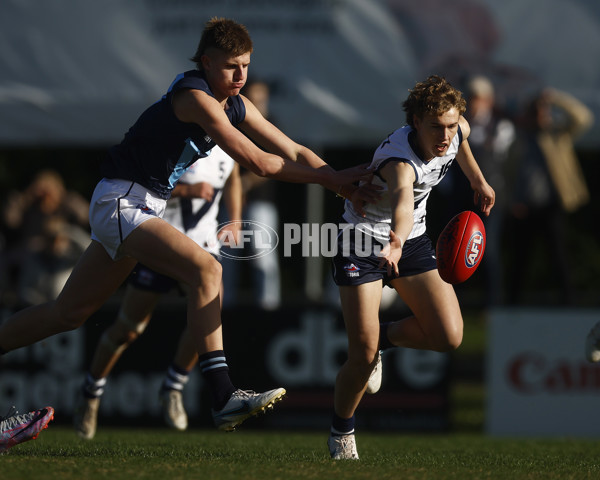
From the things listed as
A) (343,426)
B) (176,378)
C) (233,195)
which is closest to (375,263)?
(343,426)

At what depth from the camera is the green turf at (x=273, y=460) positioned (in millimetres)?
4844

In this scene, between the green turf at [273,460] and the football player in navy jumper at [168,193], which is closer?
the green turf at [273,460]

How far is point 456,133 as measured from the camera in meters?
5.77

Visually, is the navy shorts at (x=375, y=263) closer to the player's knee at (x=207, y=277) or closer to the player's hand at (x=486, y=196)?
the player's hand at (x=486, y=196)

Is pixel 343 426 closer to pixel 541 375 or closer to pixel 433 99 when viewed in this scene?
pixel 433 99

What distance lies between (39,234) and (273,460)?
254 inches

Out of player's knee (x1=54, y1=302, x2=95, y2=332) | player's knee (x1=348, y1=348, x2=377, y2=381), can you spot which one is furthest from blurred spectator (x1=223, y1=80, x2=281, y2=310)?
player's knee (x1=54, y1=302, x2=95, y2=332)

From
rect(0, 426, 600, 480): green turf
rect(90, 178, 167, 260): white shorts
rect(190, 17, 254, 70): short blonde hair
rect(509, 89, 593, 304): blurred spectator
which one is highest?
rect(509, 89, 593, 304): blurred spectator

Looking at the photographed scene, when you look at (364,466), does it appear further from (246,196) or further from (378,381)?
(246,196)

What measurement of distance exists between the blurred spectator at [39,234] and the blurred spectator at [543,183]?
15.4 feet

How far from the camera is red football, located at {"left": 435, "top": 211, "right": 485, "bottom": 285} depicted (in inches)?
224

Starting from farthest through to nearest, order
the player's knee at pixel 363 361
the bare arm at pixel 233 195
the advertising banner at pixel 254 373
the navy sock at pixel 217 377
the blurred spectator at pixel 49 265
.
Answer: the blurred spectator at pixel 49 265
the advertising banner at pixel 254 373
the bare arm at pixel 233 195
the player's knee at pixel 363 361
the navy sock at pixel 217 377

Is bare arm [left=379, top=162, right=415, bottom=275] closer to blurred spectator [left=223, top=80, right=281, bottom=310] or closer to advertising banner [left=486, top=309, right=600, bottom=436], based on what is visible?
advertising banner [left=486, top=309, right=600, bottom=436]

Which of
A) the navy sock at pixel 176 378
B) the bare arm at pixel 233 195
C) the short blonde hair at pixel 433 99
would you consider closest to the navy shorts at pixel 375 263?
the short blonde hair at pixel 433 99
